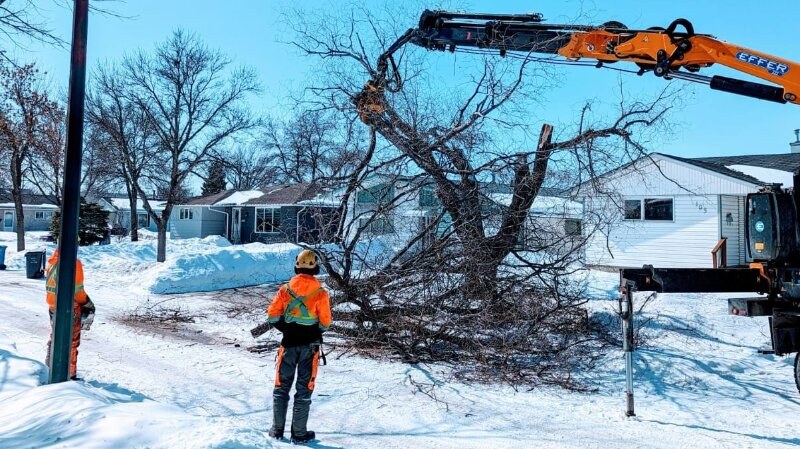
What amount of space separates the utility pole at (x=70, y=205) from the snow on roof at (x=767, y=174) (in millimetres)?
17881

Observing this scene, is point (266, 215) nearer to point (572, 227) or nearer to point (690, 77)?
point (572, 227)

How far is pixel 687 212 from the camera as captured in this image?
18312 mm

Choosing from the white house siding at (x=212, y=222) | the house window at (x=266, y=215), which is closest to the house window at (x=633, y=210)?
the house window at (x=266, y=215)

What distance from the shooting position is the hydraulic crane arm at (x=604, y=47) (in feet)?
23.5

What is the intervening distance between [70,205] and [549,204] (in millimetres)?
8068

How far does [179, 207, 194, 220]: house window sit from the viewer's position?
39875 millimetres

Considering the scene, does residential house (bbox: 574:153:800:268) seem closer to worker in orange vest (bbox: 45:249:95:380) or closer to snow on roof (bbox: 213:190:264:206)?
worker in orange vest (bbox: 45:249:95:380)

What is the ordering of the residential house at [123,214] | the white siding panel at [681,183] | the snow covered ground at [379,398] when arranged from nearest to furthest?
the snow covered ground at [379,398] < the white siding panel at [681,183] < the residential house at [123,214]

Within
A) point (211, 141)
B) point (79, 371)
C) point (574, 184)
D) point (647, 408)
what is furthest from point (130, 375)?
point (211, 141)

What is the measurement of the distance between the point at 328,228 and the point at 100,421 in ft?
18.6

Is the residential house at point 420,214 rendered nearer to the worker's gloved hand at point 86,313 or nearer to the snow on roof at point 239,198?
the worker's gloved hand at point 86,313

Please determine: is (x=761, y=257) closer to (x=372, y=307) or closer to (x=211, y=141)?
(x=372, y=307)

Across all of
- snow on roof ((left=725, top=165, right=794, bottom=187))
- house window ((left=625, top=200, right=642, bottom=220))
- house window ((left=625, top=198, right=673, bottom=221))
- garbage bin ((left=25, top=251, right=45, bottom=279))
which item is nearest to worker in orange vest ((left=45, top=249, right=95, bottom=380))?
garbage bin ((left=25, top=251, right=45, bottom=279))

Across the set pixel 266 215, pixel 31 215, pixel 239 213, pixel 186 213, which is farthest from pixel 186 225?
pixel 31 215
